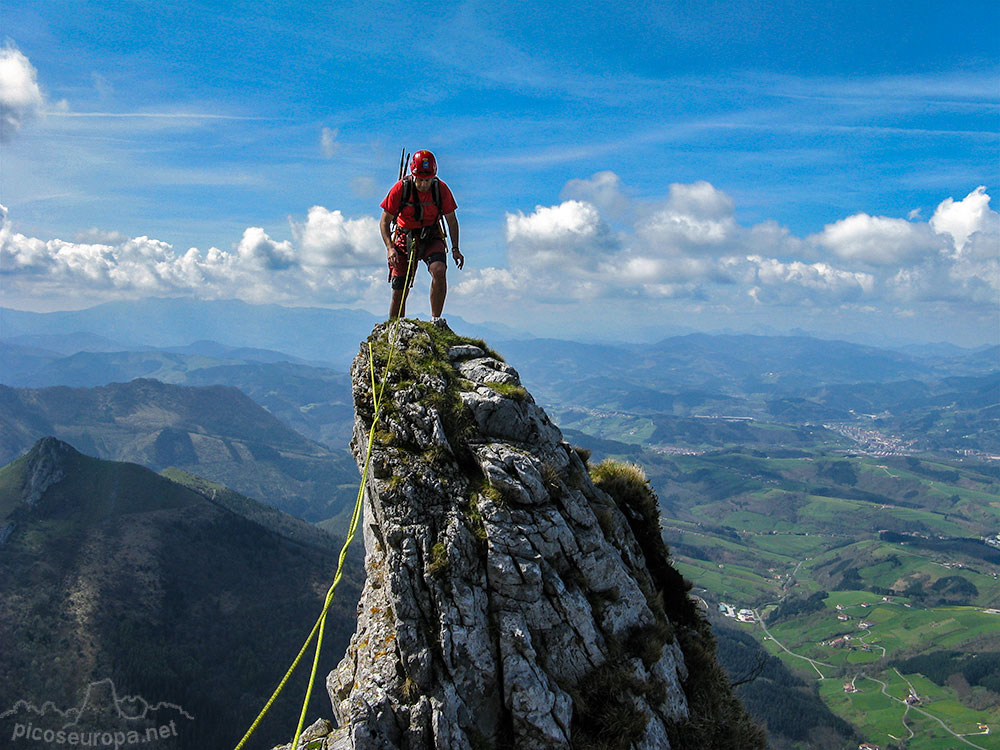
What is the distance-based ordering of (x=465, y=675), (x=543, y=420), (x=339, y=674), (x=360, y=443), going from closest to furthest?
(x=465, y=675) → (x=339, y=674) → (x=543, y=420) → (x=360, y=443)

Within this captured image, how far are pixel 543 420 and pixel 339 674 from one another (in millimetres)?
7626

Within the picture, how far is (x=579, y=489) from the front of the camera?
46.3 feet

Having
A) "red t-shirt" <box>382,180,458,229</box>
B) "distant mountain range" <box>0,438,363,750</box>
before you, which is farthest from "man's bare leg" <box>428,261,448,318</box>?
"distant mountain range" <box>0,438,363,750</box>

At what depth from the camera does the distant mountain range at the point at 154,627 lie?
124m

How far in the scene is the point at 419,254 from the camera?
19031 millimetres

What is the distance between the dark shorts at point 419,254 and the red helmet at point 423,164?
178 cm

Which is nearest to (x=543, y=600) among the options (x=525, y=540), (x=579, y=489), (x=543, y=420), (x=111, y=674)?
(x=525, y=540)

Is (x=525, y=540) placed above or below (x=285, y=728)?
above

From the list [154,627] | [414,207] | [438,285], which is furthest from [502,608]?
[154,627]

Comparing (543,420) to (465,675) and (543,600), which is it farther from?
(465,675)
